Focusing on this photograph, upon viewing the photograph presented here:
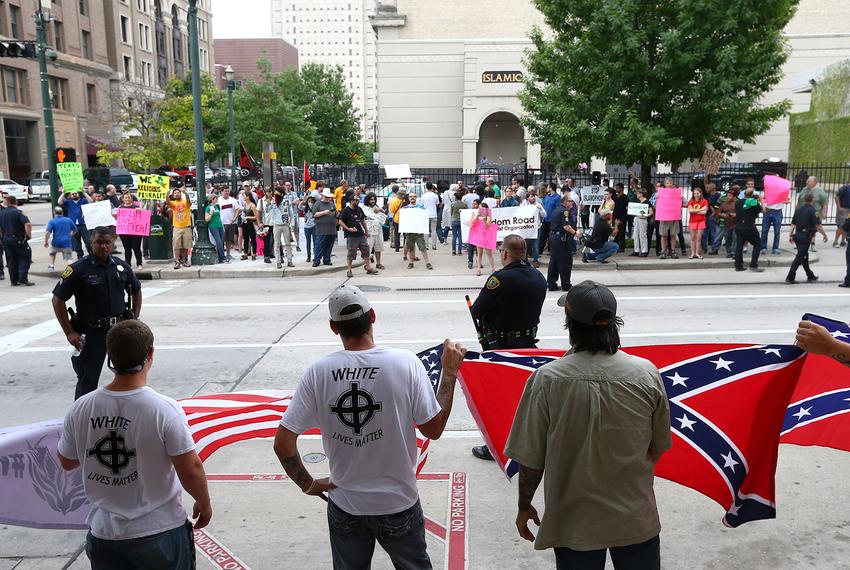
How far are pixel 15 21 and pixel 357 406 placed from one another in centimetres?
5986

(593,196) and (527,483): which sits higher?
(593,196)

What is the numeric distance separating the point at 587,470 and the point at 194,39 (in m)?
18.3

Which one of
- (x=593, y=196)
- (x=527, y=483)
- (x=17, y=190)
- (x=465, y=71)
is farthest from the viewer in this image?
(x=465, y=71)

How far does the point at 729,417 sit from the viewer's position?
4.29m

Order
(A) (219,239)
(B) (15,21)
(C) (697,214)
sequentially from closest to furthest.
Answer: (C) (697,214) < (A) (219,239) < (B) (15,21)

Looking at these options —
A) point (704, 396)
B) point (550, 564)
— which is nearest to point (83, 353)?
point (550, 564)

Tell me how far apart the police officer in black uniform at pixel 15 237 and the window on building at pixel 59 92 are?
45.2m

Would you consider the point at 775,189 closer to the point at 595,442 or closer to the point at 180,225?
the point at 180,225

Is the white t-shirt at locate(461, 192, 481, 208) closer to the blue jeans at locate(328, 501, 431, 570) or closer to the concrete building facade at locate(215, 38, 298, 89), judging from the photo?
the blue jeans at locate(328, 501, 431, 570)

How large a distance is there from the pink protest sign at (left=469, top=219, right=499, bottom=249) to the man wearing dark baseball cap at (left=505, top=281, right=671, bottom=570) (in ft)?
45.4

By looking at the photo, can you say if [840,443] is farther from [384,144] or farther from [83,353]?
[384,144]

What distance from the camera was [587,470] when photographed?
10.0 feet

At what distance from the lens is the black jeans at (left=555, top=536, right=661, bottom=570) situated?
123 inches

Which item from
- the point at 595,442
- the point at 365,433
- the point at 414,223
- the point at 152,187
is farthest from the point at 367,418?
the point at 152,187
